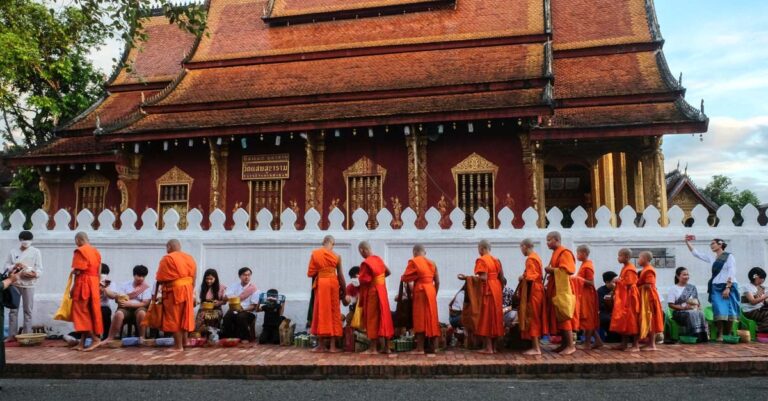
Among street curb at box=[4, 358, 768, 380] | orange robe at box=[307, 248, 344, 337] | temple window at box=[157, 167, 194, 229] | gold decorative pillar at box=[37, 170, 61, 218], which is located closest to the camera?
street curb at box=[4, 358, 768, 380]

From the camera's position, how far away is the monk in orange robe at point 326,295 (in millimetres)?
6363

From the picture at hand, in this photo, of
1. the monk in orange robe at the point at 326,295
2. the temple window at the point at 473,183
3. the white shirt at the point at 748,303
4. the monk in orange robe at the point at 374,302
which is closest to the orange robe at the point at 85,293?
the monk in orange robe at the point at 326,295

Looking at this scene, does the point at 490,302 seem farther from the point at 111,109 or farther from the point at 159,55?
the point at 159,55

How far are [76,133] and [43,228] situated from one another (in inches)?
305

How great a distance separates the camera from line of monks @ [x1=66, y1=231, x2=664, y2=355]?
612 centimetres

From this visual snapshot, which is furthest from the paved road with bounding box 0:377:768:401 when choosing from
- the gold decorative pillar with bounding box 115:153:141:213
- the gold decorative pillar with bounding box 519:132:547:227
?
the gold decorative pillar with bounding box 115:153:141:213

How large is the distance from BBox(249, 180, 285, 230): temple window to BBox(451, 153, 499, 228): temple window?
3.74 metres

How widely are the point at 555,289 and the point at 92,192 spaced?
12328 mm

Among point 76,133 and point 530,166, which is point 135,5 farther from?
point 76,133

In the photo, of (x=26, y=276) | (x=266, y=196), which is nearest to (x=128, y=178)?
(x=266, y=196)

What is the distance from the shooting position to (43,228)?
8.22 m

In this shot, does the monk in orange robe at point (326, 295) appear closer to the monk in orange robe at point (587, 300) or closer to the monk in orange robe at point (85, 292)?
the monk in orange robe at point (85, 292)

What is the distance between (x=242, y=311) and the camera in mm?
7145

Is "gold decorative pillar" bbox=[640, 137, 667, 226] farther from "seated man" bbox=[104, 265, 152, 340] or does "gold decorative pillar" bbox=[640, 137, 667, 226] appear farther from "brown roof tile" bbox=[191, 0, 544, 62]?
"seated man" bbox=[104, 265, 152, 340]
